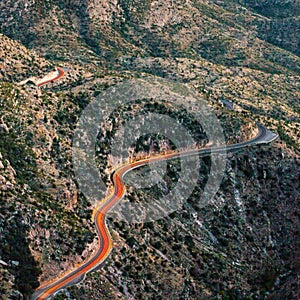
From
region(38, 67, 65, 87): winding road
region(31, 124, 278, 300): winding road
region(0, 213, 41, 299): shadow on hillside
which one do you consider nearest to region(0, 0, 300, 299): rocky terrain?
region(0, 213, 41, 299): shadow on hillside

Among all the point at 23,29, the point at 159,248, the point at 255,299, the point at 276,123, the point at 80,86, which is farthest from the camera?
the point at 23,29

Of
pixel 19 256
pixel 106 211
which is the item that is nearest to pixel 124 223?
pixel 106 211

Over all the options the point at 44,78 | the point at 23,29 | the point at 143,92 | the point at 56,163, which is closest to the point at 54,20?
the point at 23,29

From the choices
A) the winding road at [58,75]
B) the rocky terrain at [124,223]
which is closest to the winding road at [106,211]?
the rocky terrain at [124,223]

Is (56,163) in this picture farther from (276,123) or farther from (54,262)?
(276,123)

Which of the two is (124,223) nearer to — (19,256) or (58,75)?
(19,256)

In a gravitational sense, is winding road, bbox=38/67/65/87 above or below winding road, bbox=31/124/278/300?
above

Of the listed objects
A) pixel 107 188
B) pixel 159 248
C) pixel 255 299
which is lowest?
pixel 255 299

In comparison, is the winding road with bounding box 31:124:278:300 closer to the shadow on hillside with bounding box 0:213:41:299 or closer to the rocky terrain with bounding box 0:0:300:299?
the rocky terrain with bounding box 0:0:300:299
